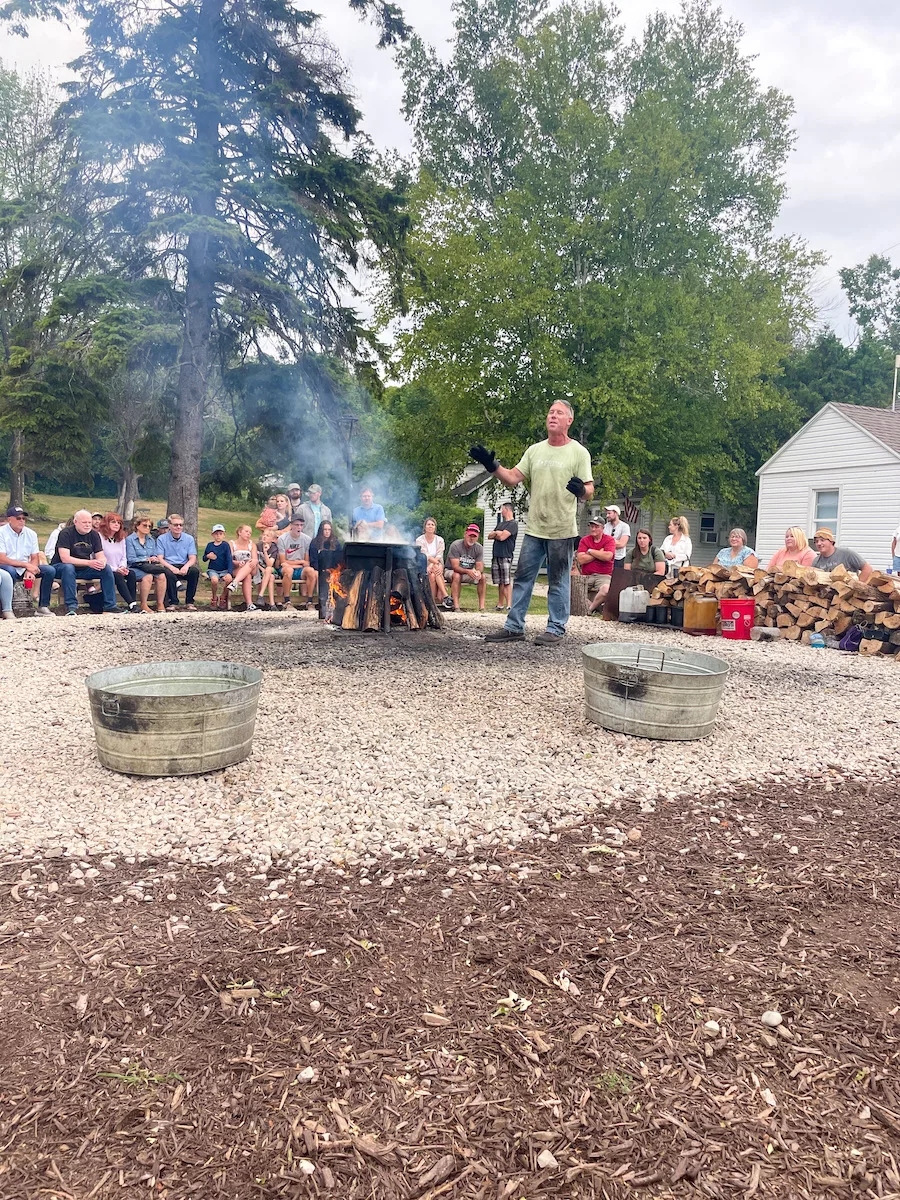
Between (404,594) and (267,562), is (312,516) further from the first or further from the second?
(404,594)

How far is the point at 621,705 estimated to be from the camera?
14.7 feet

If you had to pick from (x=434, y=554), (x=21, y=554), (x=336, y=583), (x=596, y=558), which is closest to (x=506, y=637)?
(x=336, y=583)

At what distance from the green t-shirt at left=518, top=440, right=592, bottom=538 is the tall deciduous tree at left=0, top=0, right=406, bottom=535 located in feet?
25.1

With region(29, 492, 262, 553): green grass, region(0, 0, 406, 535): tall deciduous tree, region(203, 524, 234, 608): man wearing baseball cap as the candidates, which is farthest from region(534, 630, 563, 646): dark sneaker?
region(29, 492, 262, 553): green grass

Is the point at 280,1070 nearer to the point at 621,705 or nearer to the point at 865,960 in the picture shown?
the point at 865,960

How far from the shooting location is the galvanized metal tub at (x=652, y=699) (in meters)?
4.34

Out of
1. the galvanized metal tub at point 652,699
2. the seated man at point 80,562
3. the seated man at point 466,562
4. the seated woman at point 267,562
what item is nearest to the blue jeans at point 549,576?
the galvanized metal tub at point 652,699

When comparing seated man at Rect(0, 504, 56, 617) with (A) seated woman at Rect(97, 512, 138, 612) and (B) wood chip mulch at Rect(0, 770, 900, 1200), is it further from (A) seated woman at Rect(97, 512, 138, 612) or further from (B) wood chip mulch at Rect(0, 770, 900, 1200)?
(B) wood chip mulch at Rect(0, 770, 900, 1200)

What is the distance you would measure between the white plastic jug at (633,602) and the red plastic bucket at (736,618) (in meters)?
1.05

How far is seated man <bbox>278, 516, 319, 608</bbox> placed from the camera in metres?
11.4

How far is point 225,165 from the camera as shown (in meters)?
13.0

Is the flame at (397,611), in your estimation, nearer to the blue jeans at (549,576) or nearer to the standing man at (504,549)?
the blue jeans at (549,576)

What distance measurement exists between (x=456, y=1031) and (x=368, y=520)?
8812 mm

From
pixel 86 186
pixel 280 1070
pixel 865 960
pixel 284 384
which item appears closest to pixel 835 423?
pixel 284 384
